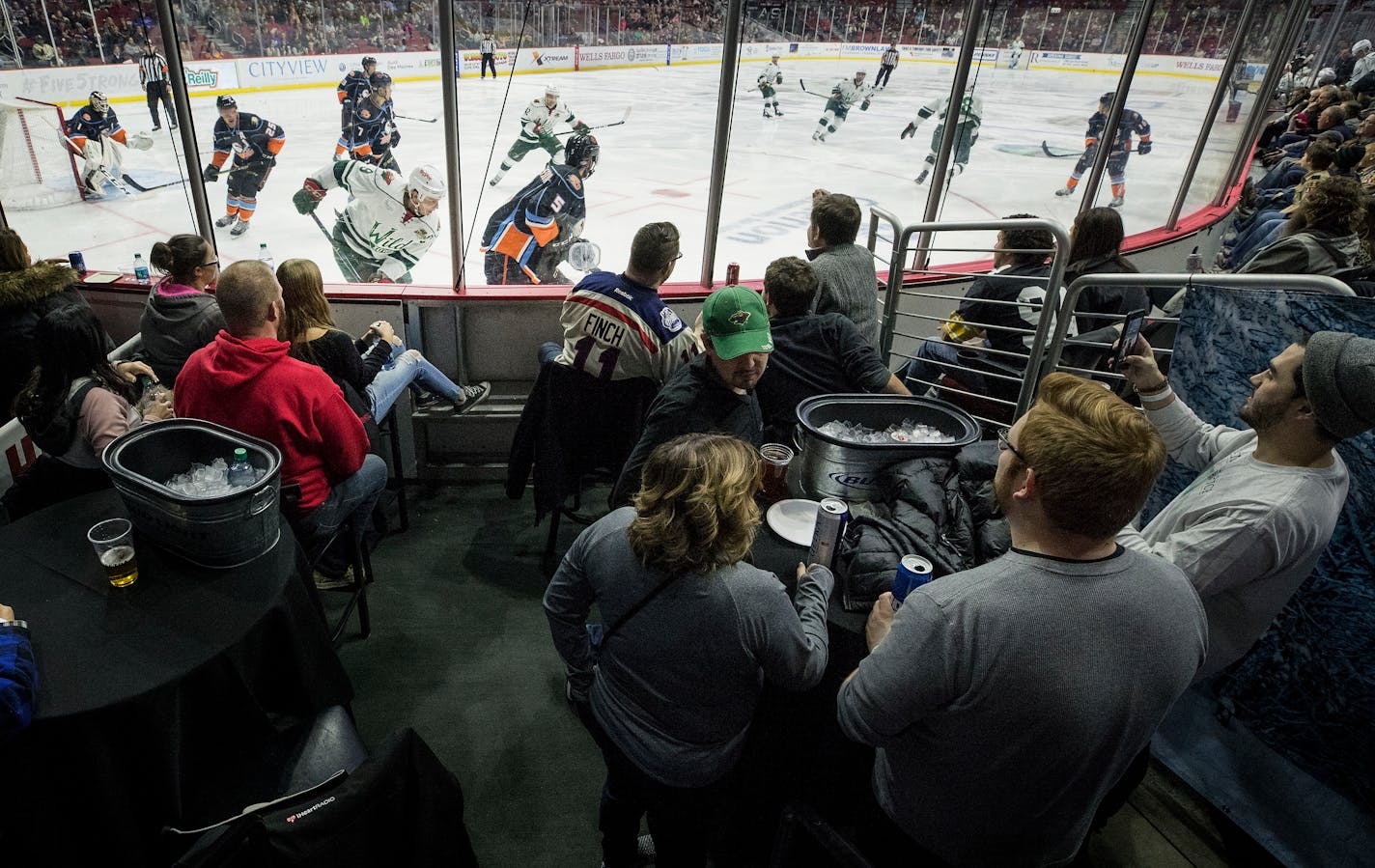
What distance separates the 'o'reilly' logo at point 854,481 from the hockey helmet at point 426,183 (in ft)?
8.67

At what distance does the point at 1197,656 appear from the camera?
97 centimetres

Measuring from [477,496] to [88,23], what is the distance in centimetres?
260

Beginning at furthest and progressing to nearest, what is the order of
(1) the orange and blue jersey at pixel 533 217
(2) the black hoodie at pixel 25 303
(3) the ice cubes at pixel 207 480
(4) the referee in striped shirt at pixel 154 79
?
1. (1) the orange and blue jersey at pixel 533 217
2. (4) the referee in striped shirt at pixel 154 79
3. (2) the black hoodie at pixel 25 303
4. (3) the ice cubes at pixel 207 480

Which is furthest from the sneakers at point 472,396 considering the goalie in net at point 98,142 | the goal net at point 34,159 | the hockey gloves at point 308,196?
the goal net at point 34,159

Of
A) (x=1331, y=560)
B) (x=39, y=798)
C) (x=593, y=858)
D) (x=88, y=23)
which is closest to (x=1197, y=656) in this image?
(x=1331, y=560)

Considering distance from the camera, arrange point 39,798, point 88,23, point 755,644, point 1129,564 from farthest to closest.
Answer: point 88,23, point 39,798, point 755,644, point 1129,564

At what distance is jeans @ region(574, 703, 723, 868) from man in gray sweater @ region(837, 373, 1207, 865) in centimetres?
50

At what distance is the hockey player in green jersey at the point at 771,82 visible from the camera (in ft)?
14.0

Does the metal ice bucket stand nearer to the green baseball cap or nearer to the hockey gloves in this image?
the green baseball cap

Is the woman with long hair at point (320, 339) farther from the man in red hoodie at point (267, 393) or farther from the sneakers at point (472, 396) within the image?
the sneakers at point (472, 396)

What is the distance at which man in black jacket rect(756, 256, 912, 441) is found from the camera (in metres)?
2.23

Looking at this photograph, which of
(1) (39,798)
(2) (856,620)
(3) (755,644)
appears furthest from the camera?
(2) (856,620)

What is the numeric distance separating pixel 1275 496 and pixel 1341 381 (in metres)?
0.23

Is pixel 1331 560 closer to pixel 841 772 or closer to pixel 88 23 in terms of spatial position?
pixel 841 772
